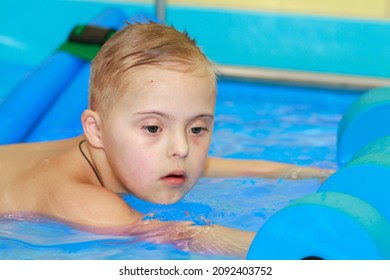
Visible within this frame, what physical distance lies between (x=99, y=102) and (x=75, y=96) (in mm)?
900

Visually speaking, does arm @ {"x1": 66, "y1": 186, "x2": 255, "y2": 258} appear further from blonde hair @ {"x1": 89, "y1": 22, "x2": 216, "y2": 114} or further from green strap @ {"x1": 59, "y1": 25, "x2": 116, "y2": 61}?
green strap @ {"x1": 59, "y1": 25, "x2": 116, "y2": 61}

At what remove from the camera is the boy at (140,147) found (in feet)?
5.56

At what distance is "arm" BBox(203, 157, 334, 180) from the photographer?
2.16 metres

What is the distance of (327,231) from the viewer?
136cm

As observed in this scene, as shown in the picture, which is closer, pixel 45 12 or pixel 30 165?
pixel 30 165

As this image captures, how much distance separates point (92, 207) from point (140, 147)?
0.52ft

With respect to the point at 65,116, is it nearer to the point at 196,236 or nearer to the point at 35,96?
the point at 35,96

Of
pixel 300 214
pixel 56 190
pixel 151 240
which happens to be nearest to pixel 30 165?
pixel 56 190

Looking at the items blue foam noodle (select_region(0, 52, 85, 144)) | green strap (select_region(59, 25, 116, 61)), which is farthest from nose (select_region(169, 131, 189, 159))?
green strap (select_region(59, 25, 116, 61))

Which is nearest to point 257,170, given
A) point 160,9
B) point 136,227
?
point 136,227

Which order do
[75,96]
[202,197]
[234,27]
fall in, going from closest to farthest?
1. [202,197]
2. [75,96]
3. [234,27]

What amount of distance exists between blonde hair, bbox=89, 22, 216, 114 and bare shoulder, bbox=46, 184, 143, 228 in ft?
0.62

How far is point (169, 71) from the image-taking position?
5.69ft
